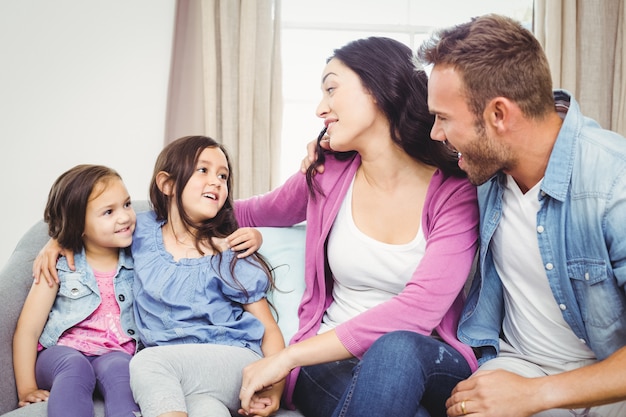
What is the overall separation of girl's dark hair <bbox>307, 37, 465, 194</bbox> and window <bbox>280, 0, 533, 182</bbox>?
74.6 inches

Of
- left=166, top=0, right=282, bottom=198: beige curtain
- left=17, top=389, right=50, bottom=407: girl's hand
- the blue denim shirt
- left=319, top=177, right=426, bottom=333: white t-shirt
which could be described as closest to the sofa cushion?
left=319, top=177, right=426, bottom=333: white t-shirt

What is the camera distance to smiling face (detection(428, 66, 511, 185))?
1327 millimetres

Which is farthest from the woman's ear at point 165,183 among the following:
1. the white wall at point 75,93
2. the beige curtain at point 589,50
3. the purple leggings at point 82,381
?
the beige curtain at point 589,50

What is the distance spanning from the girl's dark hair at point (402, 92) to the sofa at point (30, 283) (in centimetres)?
46

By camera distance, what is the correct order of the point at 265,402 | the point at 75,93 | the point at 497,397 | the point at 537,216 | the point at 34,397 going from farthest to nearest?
the point at 75,93
the point at 34,397
the point at 265,402
the point at 537,216
the point at 497,397

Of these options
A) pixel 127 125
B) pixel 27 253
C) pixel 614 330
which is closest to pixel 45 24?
pixel 127 125

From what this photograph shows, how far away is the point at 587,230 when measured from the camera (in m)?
1.25

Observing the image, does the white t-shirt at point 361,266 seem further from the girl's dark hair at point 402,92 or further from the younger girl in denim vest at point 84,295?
the younger girl in denim vest at point 84,295

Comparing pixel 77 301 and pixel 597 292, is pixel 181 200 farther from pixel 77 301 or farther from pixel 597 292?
pixel 597 292

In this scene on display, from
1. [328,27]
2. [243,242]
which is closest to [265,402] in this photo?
Answer: [243,242]

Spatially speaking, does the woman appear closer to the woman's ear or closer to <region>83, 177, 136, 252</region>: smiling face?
the woman's ear

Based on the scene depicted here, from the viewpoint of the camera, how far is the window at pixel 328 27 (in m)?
3.46

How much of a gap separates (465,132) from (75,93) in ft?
7.86

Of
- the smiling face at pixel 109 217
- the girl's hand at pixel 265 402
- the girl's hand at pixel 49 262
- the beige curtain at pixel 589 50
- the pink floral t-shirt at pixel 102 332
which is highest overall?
the beige curtain at pixel 589 50
